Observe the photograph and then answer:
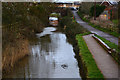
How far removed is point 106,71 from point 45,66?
428 cm

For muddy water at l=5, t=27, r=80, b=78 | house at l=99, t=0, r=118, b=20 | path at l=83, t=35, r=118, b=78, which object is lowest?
muddy water at l=5, t=27, r=80, b=78

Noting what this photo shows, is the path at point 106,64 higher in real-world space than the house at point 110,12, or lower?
lower

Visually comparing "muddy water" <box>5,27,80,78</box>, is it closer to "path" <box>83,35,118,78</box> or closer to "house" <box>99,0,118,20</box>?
"path" <box>83,35,118,78</box>

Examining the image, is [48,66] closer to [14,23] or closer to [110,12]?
[14,23]

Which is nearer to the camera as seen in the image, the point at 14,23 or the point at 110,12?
the point at 14,23

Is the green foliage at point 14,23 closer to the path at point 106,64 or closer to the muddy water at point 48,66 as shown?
the muddy water at point 48,66

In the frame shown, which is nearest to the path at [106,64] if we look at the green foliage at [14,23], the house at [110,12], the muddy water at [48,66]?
Answer: the muddy water at [48,66]

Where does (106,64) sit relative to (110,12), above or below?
below

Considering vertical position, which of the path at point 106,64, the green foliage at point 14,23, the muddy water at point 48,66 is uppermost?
the green foliage at point 14,23

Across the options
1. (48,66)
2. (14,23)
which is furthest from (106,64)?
(14,23)

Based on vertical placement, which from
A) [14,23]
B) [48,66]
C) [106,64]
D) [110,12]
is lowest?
[48,66]

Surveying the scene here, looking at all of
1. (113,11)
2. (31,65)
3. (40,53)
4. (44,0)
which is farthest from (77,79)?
(44,0)

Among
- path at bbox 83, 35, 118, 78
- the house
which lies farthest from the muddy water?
the house

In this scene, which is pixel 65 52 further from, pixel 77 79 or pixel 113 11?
pixel 113 11
